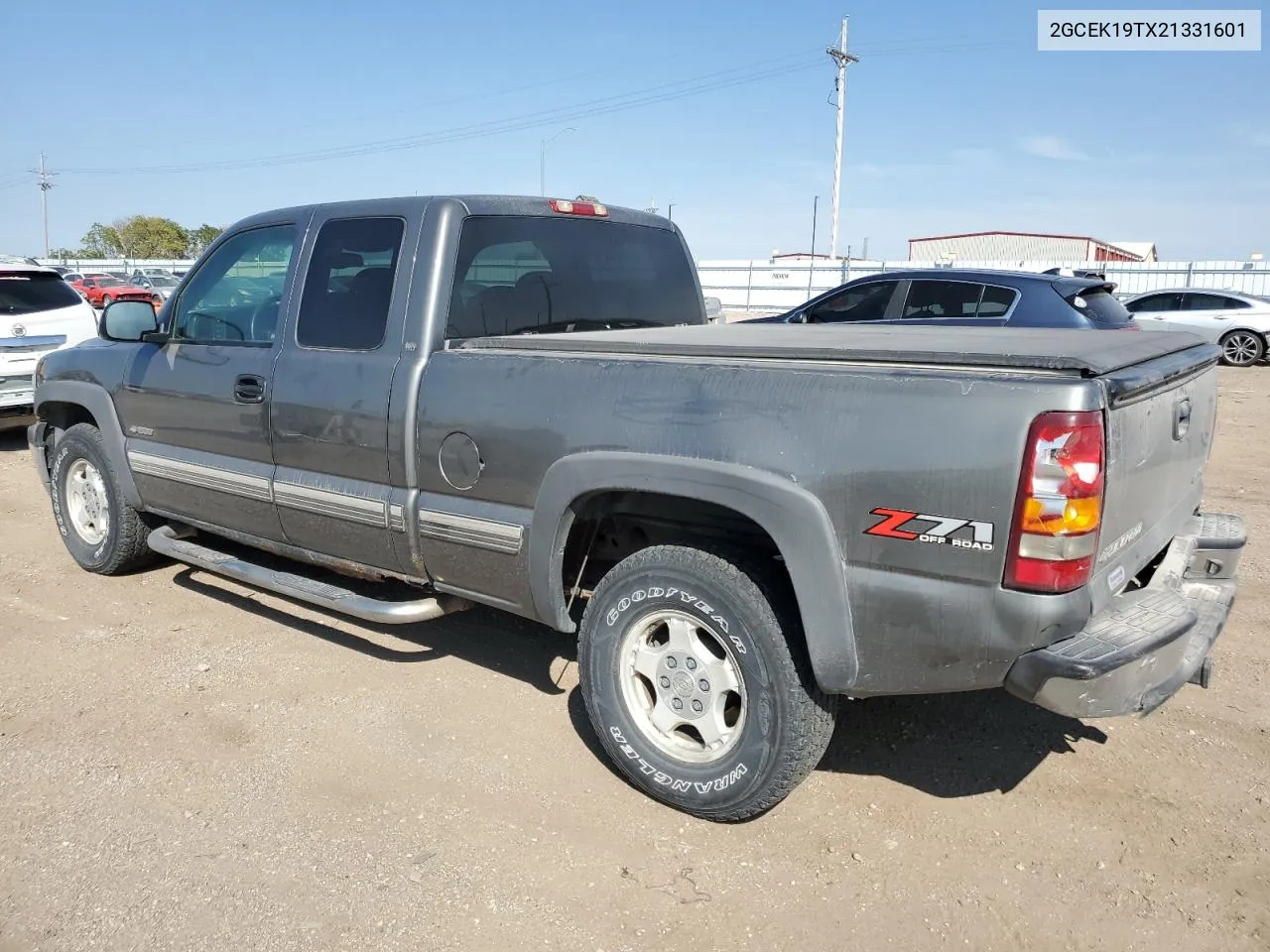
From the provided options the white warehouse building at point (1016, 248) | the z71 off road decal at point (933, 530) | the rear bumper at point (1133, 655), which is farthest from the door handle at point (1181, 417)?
the white warehouse building at point (1016, 248)

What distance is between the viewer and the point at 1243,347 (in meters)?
17.9

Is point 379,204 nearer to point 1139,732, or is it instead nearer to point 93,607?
point 93,607

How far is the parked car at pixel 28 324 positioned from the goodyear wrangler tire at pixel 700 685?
8308 millimetres

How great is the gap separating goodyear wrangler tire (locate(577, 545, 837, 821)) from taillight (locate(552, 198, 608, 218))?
5.80ft

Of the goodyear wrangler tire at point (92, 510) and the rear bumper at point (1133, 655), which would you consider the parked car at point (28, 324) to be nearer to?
the goodyear wrangler tire at point (92, 510)

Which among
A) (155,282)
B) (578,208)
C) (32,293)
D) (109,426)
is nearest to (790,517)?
(578,208)

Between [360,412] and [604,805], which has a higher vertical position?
[360,412]

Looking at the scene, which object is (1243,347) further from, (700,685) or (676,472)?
(676,472)

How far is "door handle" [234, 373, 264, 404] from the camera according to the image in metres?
4.18

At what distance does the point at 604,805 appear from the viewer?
10.7 ft

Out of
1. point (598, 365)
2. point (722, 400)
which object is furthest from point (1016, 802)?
point (598, 365)

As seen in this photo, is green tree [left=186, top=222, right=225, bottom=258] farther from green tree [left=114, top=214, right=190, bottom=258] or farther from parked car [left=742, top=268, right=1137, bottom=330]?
parked car [left=742, top=268, right=1137, bottom=330]

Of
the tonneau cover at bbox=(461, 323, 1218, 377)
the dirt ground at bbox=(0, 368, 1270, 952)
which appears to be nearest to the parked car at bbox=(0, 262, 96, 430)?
the dirt ground at bbox=(0, 368, 1270, 952)

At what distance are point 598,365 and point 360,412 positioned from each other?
1119mm
